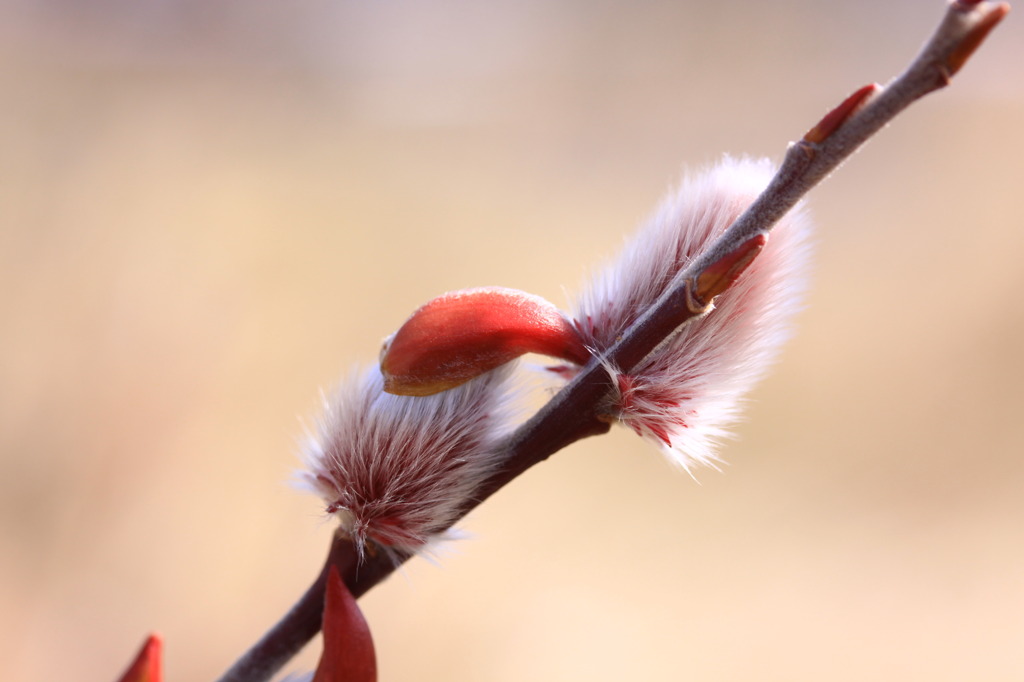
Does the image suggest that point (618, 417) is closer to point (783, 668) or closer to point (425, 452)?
point (425, 452)

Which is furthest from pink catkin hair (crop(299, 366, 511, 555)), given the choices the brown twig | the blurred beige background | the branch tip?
the blurred beige background

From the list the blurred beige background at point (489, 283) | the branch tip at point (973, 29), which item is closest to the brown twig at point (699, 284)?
the branch tip at point (973, 29)

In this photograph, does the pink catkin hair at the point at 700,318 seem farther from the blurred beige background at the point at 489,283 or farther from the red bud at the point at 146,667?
the blurred beige background at the point at 489,283

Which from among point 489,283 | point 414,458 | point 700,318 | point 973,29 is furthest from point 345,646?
point 489,283

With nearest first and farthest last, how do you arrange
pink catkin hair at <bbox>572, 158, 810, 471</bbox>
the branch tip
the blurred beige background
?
the branch tip, pink catkin hair at <bbox>572, 158, 810, 471</bbox>, the blurred beige background

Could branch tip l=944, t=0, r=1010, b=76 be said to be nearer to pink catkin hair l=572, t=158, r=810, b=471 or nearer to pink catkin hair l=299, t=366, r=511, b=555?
pink catkin hair l=572, t=158, r=810, b=471
